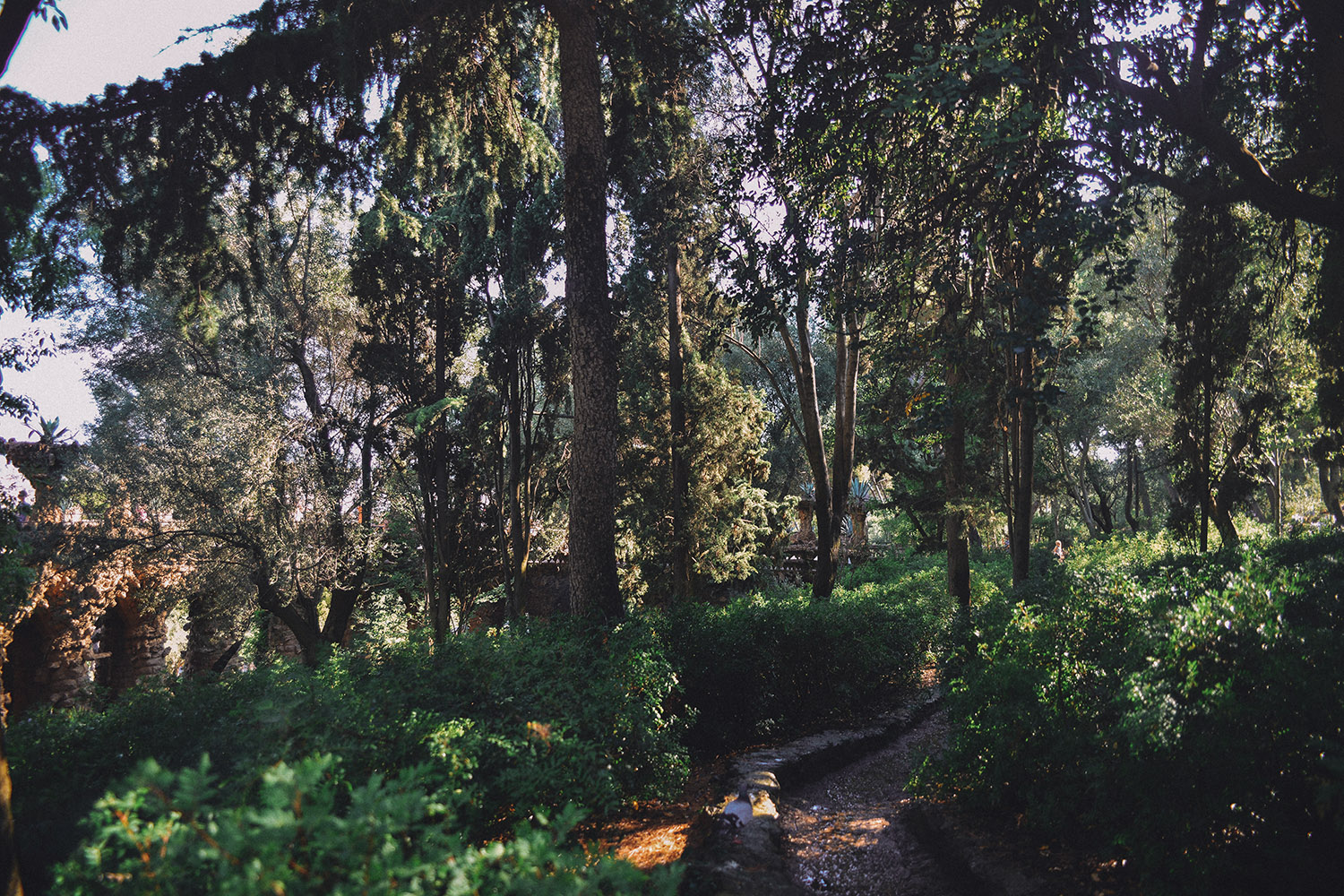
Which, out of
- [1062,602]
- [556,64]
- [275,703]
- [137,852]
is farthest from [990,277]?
[137,852]

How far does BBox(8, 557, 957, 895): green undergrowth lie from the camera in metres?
2.03

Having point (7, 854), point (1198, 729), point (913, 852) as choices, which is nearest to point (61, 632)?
point (7, 854)

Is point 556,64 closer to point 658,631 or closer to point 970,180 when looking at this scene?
point 970,180

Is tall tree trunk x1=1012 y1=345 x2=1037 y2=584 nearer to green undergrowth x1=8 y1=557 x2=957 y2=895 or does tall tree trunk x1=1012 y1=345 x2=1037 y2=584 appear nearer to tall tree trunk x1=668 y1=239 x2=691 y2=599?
green undergrowth x1=8 y1=557 x2=957 y2=895

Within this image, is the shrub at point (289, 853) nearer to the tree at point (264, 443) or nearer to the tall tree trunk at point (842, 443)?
the tall tree trunk at point (842, 443)

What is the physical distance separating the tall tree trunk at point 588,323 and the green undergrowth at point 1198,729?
4444 mm

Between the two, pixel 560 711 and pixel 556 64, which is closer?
pixel 560 711

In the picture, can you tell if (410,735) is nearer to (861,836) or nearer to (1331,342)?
(861,836)

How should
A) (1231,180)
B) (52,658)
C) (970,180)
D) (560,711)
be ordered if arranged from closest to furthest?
(560,711) < (970,180) < (1231,180) < (52,658)

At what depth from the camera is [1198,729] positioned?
3.20 m

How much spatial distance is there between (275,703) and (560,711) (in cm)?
218

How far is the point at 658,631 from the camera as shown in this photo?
8305 mm

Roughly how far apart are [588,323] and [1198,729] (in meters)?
6.77

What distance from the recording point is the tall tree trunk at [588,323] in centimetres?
826
